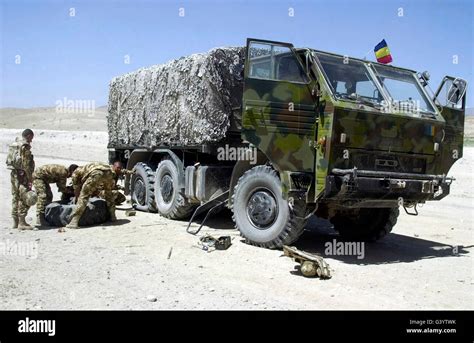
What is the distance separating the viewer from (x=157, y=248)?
7230mm

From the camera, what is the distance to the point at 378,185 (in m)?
6.37

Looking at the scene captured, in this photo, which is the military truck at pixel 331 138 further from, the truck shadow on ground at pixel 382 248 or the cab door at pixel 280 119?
the truck shadow on ground at pixel 382 248

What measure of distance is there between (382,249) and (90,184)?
192 inches

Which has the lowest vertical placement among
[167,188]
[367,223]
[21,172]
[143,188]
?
[367,223]

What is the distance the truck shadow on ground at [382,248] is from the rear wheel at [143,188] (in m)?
1.54

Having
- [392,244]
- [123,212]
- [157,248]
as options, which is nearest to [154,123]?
[123,212]

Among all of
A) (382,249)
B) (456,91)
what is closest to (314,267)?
(382,249)

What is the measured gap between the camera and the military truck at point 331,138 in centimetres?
644

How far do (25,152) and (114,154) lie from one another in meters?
4.58

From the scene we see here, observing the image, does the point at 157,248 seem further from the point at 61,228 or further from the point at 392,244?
the point at 392,244

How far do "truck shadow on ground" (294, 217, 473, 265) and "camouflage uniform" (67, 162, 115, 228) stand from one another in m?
3.51

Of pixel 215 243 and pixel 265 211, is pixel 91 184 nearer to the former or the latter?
pixel 215 243

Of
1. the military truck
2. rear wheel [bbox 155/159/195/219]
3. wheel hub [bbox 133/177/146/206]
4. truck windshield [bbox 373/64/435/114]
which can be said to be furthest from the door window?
wheel hub [bbox 133/177/146/206]

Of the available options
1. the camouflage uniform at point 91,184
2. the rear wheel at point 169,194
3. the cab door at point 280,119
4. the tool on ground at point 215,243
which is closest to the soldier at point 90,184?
the camouflage uniform at point 91,184
